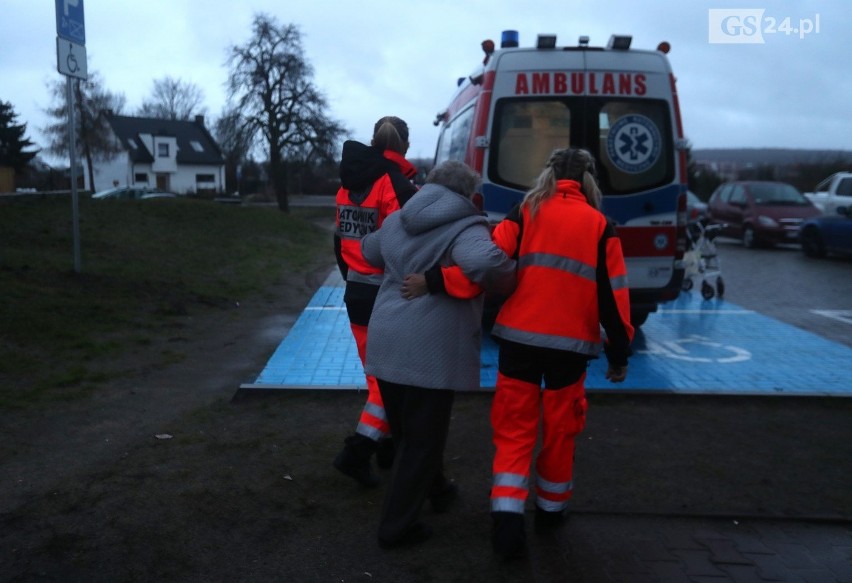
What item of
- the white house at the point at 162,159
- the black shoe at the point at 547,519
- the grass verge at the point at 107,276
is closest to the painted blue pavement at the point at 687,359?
the grass verge at the point at 107,276

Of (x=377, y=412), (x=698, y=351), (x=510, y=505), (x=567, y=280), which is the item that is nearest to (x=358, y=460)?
(x=377, y=412)

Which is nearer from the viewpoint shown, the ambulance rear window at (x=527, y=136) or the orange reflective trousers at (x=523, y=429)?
the orange reflective trousers at (x=523, y=429)

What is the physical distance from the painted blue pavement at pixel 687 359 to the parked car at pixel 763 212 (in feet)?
38.8

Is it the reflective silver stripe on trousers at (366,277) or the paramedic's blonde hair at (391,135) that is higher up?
the paramedic's blonde hair at (391,135)

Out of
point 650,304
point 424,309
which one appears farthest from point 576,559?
point 650,304

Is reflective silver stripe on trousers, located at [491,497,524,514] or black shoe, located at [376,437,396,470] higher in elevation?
reflective silver stripe on trousers, located at [491,497,524,514]

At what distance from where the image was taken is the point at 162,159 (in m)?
72.9

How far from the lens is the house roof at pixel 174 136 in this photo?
235 ft

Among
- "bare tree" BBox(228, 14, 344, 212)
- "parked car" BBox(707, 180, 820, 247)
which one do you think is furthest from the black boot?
"bare tree" BBox(228, 14, 344, 212)

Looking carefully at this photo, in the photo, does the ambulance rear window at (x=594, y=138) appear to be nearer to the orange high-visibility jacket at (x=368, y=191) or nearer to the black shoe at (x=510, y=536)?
the orange high-visibility jacket at (x=368, y=191)

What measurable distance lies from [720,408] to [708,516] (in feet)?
7.14

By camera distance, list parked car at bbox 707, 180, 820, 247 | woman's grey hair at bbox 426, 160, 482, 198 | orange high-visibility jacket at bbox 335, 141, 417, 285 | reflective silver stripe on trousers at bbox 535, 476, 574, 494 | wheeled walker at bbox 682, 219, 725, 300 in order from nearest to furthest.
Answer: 1. woman's grey hair at bbox 426, 160, 482, 198
2. reflective silver stripe on trousers at bbox 535, 476, 574, 494
3. orange high-visibility jacket at bbox 335, 141, 417, 285
4. wheeled walker at bbox 682, 219, 725, 300
5. parked car at bbox 707, 180, 820, 247

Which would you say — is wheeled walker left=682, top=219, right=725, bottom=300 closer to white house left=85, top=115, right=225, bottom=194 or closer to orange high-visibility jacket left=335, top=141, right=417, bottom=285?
orange high-visibility jacket left=335, top=141, right=417, bottom=285

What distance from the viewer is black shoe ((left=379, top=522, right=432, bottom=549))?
3.91 meters
